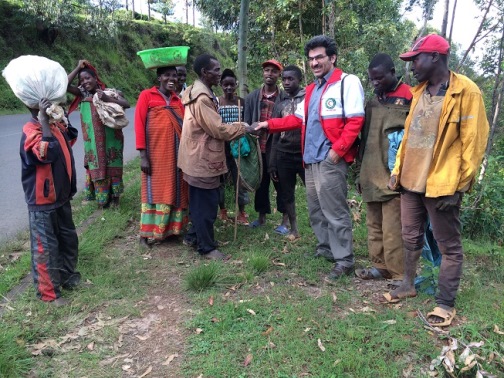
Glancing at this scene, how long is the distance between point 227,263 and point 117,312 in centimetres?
127

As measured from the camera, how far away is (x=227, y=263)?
171 inches

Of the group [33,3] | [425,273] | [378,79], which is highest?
[33,3]

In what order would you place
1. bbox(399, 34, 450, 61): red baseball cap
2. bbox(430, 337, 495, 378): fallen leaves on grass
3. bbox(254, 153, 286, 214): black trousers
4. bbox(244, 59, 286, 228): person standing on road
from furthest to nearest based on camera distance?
bbox(254, 153, 286, 214): black trousers, bbox(244, 59, 286, 228): person standing on road, bbox(399, 34, 450, 61): red baseball cap, bbox(430, 337, 495, 378): fallen leaves on grass

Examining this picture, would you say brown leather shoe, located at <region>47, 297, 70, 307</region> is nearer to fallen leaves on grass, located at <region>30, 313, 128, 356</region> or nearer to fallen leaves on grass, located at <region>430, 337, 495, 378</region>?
fallen leaves on grass, located at <region>30, 313, 128, 356</region>

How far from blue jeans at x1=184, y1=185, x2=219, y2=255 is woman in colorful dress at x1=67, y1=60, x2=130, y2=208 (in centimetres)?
185

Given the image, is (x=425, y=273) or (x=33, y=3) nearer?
(x=425, y=273)

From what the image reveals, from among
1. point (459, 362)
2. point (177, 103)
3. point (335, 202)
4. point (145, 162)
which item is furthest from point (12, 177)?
point (459, 362)

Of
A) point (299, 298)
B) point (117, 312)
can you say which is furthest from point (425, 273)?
point (117, 312)

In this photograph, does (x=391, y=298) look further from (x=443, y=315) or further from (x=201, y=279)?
(x=201, y=279)

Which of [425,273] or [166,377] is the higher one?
[425,273]

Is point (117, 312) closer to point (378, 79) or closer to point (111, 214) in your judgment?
point (111, 214)

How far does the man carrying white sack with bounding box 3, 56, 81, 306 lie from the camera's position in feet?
10.5

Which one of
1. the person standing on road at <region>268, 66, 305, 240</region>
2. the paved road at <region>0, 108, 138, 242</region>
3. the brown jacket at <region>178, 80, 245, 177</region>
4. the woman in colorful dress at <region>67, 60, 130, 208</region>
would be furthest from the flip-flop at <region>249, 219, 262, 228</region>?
the paved road at <region>0, 108, 138, 242</region>

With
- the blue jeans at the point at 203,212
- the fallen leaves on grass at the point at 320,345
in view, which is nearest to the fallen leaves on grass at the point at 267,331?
the fallen leaves on grass at the point at 320,345
